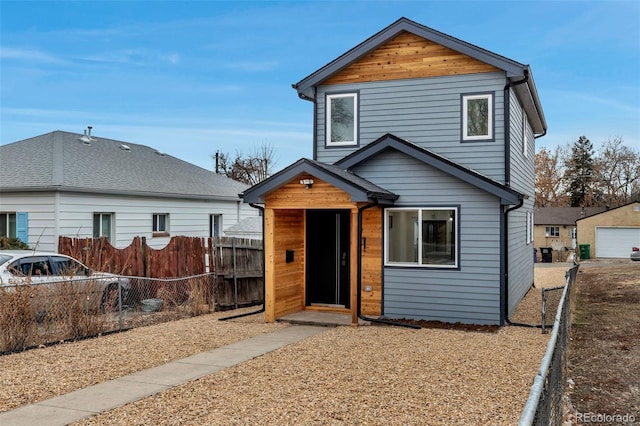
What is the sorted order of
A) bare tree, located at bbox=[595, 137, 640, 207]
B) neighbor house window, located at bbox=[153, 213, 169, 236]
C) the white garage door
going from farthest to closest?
bare tree, located at bbox=[595, 137, 640, 207]
the white garage door
neighbor house window, located at bbox=[153, 213, 169, 236]

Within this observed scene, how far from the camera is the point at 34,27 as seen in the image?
60.1 ft

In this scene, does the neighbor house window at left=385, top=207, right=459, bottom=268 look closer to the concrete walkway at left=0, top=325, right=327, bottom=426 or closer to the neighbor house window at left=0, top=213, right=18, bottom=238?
the concrete walkway at left=0, top=325, right=327, bottom=426

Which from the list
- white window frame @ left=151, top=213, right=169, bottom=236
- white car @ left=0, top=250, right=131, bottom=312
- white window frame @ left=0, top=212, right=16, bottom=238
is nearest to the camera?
white car @ left=0, top=250, right=131, bottom=312

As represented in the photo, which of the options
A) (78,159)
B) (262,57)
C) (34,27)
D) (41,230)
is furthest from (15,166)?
(262,57)

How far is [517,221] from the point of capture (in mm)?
14461

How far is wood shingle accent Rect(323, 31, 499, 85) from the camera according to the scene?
40.3ft

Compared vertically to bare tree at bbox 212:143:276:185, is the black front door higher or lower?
lower

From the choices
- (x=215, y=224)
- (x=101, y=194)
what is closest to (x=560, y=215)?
(x=215, y=224)

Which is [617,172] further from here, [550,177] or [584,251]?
[584,251]

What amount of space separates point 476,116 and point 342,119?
3.17 metres

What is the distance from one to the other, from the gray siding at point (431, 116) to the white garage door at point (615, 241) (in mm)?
32014

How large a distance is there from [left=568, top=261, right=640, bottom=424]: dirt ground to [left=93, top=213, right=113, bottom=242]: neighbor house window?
13729mm

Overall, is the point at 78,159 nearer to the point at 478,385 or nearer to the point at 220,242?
the point at 220,242

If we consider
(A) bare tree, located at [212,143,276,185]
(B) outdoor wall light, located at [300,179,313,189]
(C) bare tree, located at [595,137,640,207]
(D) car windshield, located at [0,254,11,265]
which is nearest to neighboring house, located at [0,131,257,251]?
(D) car windshield, located at [0,254,11,265]
